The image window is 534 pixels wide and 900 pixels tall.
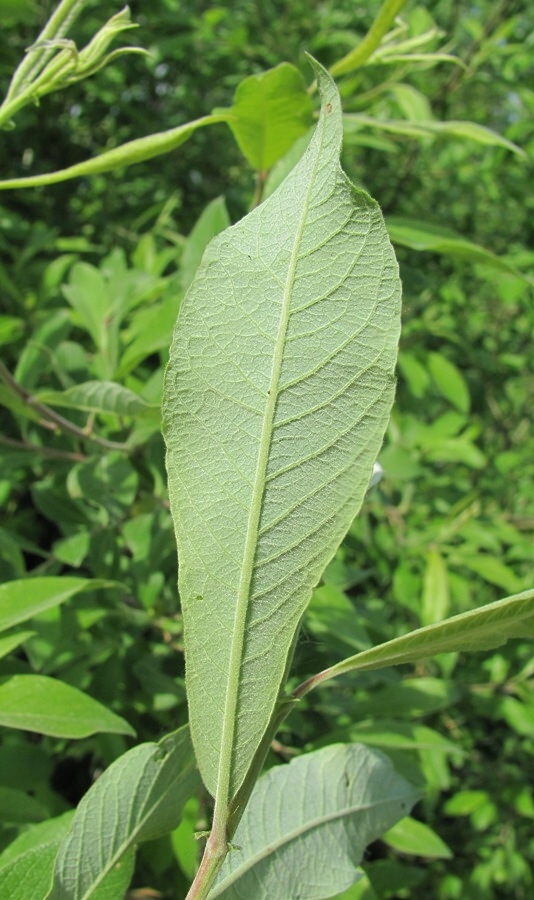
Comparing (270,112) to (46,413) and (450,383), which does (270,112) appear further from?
(450,383)

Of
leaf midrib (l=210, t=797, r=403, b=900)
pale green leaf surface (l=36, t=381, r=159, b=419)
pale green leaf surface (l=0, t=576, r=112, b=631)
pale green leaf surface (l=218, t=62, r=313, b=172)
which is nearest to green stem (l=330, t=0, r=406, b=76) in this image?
pale green leaf surface (l=218, t=62, r=313, b=172)

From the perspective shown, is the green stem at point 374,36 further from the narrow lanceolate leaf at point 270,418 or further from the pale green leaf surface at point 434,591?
the pale green leaf surface at point 434,591

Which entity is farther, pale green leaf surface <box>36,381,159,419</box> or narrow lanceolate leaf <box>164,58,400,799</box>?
pale green leaf surface <box>36,381,159,419</box>

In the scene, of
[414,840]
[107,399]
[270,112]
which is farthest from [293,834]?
[270,112]

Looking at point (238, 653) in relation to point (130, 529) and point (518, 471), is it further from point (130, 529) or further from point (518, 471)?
point (518, 471)

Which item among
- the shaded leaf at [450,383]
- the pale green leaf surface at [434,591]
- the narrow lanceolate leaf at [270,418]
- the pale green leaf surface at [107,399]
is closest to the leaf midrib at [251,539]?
the narrow lanceolate leaf at [270,418]

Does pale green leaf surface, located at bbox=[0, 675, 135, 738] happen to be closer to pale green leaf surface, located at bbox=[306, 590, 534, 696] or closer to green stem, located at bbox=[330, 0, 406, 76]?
pale green leaf surface, located at bbox=[306, 590, 534, 696]

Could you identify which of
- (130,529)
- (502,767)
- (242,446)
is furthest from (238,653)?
(502,767)
